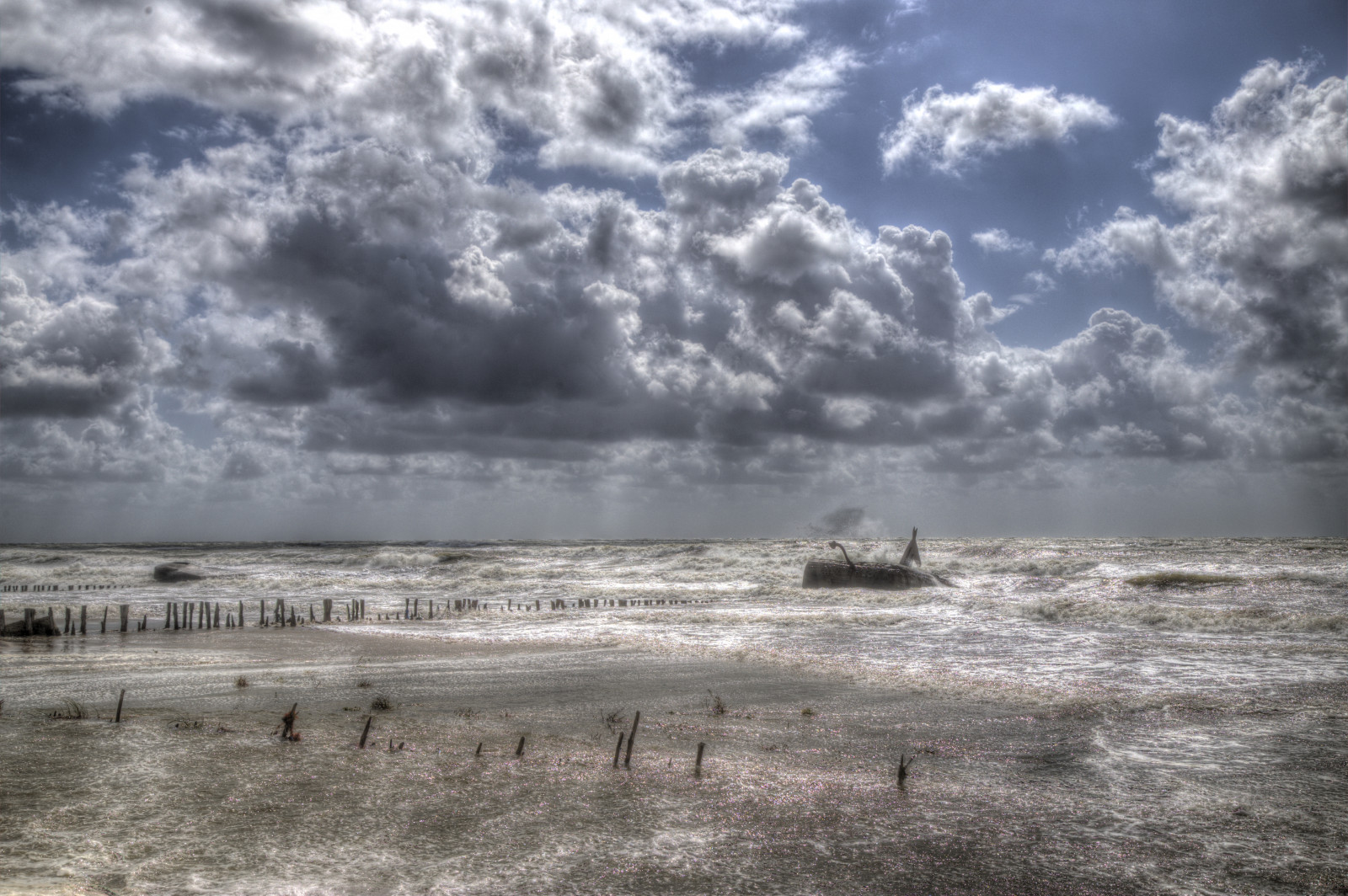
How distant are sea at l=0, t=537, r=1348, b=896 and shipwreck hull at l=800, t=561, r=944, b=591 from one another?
50.0ft

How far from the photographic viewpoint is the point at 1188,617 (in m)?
24.3

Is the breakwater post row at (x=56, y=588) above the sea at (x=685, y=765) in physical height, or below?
below

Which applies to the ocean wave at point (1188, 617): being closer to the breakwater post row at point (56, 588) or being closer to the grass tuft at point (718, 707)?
the grass tuft at point (718, 707)

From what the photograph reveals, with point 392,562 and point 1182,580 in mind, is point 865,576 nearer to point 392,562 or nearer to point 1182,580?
point 1182,580

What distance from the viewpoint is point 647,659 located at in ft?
56.5

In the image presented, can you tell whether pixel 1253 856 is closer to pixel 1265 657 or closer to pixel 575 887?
pixel 575 887

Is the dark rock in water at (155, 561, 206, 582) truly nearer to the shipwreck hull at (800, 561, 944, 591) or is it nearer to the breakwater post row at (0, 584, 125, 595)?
the breakwater post row at (0, 584, 125, 595)

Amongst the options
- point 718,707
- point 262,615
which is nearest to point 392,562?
point 262,615

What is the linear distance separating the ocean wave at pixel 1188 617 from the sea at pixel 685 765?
128cm

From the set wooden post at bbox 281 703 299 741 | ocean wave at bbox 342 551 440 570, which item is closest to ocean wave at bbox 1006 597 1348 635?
wooden post at bbox 281 703 299 741

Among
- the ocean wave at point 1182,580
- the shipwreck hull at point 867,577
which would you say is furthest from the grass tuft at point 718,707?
the ocean wave at point 1182,580

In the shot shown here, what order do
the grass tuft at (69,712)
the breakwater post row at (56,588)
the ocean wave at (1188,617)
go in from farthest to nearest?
the breakwater post row at (56,588) → the ocean wave at (1188,617) → the grass tuft at (69,712)

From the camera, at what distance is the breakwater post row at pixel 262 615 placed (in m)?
22.5

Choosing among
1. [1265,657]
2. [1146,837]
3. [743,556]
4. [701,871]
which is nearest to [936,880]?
[701,871]
